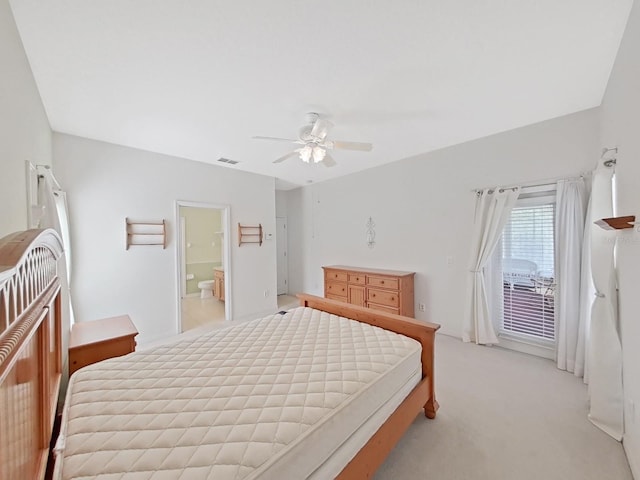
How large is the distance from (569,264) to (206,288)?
6.42 m

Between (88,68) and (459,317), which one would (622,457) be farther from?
(88,68)

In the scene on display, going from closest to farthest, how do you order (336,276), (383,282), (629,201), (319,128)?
(629,201) → (319,128) → (383,282) → (336,276)

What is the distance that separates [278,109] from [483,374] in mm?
3305

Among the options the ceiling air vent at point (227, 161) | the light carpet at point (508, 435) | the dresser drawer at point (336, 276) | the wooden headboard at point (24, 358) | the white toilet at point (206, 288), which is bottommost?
the light carpet at point (508, 435)

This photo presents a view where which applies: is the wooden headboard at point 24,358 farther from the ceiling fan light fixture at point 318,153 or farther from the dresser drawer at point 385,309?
the dresser drawer at point 385,309

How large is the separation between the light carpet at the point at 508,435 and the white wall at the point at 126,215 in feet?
11.2

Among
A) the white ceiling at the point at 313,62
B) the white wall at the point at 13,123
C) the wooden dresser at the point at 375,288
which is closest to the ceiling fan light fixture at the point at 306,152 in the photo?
the white ceiling at the point at 313,62

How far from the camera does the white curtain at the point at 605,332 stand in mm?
1812

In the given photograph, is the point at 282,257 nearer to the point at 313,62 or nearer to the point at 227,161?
the point at 227,161

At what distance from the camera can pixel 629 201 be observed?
5.21ft

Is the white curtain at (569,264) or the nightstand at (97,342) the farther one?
the white curtain at (569,264)

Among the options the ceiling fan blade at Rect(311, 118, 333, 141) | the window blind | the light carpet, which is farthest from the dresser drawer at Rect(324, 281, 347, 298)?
the ceiling fan blade at Rect(311, 118, 333, 141)

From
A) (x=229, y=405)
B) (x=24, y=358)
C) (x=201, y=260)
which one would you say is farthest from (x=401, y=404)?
(x=201, y=260)

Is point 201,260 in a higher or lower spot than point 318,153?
lower
